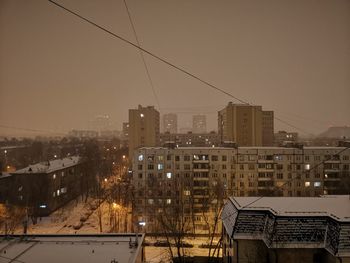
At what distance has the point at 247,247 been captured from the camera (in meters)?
7.07

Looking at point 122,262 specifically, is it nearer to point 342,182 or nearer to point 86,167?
point 342,182

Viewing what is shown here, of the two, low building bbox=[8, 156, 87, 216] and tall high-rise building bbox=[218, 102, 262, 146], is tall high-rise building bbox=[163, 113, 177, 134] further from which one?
low building bbox=[8, 156, 87, 216]

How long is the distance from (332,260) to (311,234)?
60cm

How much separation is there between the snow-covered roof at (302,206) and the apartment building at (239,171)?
9.36 meters

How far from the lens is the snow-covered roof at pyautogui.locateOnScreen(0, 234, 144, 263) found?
6.40 meters

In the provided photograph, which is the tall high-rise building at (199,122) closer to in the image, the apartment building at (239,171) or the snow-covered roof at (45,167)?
the snow-covered roof at (45,167)

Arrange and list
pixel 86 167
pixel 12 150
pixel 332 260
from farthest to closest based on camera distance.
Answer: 1. pixel 12 150
2. pixel 86 167
3. pixel 332 260

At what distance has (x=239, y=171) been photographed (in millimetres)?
18172

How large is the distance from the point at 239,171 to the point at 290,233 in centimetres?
1168

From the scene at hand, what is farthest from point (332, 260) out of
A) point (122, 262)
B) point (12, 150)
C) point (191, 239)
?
point (12, 150)

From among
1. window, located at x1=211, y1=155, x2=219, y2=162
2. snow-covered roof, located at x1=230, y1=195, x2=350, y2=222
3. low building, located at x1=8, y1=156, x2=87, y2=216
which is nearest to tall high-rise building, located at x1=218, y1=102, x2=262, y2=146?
window, located at x1=211, y1=155, x2=219, y2=162

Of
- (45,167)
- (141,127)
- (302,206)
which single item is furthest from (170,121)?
(302,206)

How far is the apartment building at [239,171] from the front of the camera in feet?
58.4

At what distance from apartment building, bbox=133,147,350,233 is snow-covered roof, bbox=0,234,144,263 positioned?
9.92 meters
